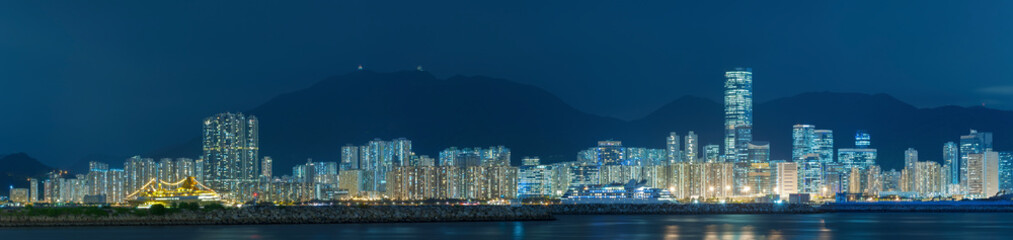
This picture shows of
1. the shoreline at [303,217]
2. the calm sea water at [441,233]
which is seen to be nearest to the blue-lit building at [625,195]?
the shoreline at [303,217]

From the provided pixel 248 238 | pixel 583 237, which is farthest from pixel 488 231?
pixel 248 238

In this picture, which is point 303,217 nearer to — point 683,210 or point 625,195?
point 683,210

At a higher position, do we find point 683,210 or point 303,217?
point 303,217

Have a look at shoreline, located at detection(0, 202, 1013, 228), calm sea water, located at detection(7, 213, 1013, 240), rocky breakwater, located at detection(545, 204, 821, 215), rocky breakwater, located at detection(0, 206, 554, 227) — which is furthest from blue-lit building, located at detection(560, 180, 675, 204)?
calm sea water, located at detection(7, 213, 1013, 240)

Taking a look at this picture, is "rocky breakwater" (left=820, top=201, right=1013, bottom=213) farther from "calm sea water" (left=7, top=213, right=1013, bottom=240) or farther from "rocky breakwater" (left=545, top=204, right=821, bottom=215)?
"calm sea water" (left=7, top=213, right=1013, bottom=240)

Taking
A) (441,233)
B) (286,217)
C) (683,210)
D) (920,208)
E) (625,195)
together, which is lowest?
(920,208)

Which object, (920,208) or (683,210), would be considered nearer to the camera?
Result: (683,210)

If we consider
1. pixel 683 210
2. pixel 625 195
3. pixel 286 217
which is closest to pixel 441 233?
pixel 286 217

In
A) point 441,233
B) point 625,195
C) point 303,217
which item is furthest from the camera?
point 625,195

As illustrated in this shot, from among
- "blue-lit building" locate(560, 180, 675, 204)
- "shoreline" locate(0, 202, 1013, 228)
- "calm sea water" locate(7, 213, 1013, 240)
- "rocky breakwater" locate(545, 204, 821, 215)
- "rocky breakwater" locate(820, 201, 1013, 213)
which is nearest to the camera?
"calm sea water" locate(7, 213, 1013, 240)

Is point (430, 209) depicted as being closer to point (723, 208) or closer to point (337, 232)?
point (337, 232)
